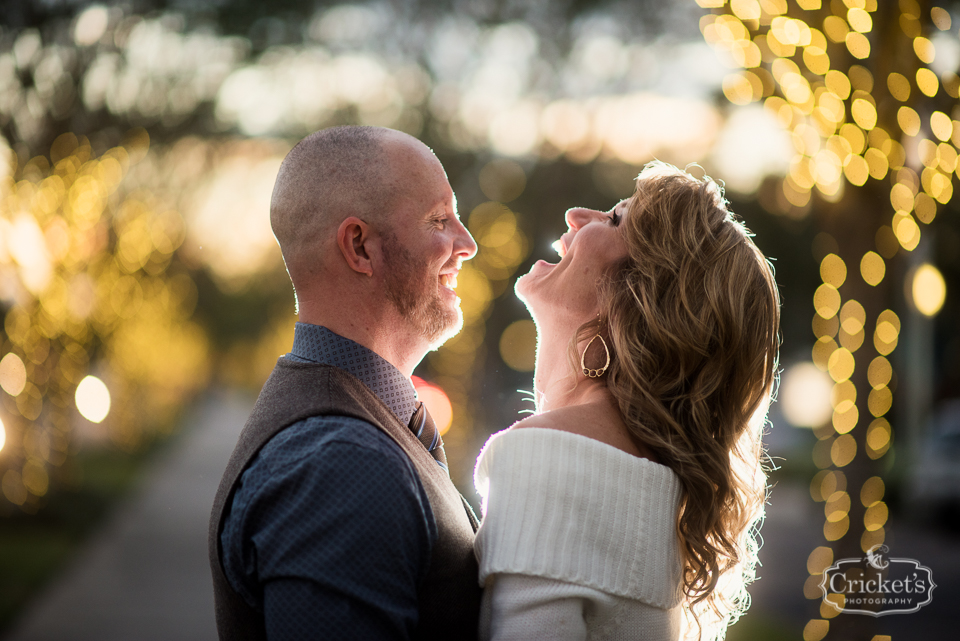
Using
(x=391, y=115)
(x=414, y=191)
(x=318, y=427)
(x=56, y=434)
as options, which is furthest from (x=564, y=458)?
(x=56, y=434)

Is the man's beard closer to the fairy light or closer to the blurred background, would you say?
the fairy light

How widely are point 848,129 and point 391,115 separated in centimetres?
730

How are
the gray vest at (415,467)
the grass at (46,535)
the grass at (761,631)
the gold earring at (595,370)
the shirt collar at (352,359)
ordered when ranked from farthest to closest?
1. the grass at (46,535)
2. the grass at (761,631)
3. the gold earring at (595,370)
4. the shirt collar at (352,359)
5. the gray vest at (415,467)

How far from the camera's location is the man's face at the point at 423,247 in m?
2.16

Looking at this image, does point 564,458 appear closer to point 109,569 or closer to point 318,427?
point 318,427

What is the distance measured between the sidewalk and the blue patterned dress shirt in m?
6.29

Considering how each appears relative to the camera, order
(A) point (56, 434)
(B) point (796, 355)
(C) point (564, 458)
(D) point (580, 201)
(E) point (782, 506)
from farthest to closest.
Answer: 1. (B) point (796, 355)
2. (E) point (782, 506)
3. (A) point (56, 434)
4. (D) point (580, 201)
5. (C) point (564, 458)

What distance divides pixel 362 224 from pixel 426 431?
0.62m

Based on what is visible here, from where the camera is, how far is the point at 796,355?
23.0 metres

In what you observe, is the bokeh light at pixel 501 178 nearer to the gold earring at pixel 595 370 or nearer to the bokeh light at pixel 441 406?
the bokeh light at pixel 441 406

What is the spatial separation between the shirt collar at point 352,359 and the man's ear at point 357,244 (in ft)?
0.63

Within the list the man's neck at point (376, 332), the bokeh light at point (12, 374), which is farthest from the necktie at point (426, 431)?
the bokeh light at point (12, 374)

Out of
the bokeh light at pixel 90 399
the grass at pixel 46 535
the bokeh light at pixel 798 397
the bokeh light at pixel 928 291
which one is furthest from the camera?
the bokeh light at pixel 798 397

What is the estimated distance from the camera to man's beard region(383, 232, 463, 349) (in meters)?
2.15
